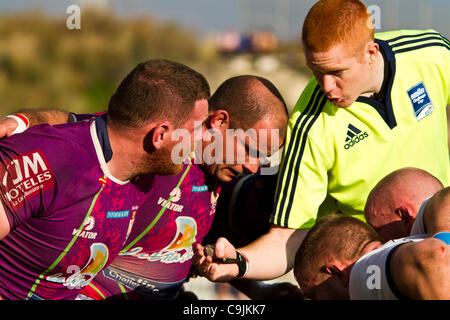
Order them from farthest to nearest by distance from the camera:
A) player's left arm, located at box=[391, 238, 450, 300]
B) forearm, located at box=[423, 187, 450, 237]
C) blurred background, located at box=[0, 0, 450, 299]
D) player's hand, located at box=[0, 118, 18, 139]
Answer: blurred background, located at box=[0, 0, 450, 299] < player's hand, located at box=[0, 118, 18, 139] < forearm, located at box=[423, 187, 450, 237] < player's left arm, located at box=[391, 238, 450, 300]

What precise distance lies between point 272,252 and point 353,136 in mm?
807

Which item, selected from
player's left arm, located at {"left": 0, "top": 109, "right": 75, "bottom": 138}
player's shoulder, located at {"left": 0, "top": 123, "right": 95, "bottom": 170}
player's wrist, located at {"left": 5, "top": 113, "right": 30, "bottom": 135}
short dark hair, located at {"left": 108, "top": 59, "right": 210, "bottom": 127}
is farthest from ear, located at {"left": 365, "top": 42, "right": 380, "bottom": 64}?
player's wrist, located at {"left": 5, "top": 113, "right": 30, "bottom": 135}

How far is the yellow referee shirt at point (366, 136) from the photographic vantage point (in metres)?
3.62

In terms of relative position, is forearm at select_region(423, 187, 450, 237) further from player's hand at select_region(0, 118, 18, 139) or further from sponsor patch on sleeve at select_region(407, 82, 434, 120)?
player's hand at select_region(0, 118, 18, 139)

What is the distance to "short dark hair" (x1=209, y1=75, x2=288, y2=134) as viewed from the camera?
3670 mm

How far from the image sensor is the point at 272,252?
11.9ft

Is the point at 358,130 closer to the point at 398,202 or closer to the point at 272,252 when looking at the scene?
the point at 398,202

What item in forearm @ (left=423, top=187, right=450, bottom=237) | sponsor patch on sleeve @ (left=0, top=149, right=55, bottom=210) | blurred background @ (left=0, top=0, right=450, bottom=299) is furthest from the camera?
blurred background @ (left=0, top=0, right=450, bottom=299)

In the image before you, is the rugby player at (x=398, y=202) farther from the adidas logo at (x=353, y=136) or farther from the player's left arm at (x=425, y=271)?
the player's left arm at (x=425, y=271)

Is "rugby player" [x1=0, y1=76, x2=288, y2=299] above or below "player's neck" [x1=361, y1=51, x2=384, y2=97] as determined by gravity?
below

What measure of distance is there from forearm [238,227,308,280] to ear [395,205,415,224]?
0.69 m

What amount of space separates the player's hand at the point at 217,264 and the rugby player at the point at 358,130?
0.12 meters

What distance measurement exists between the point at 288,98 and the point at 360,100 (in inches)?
543
